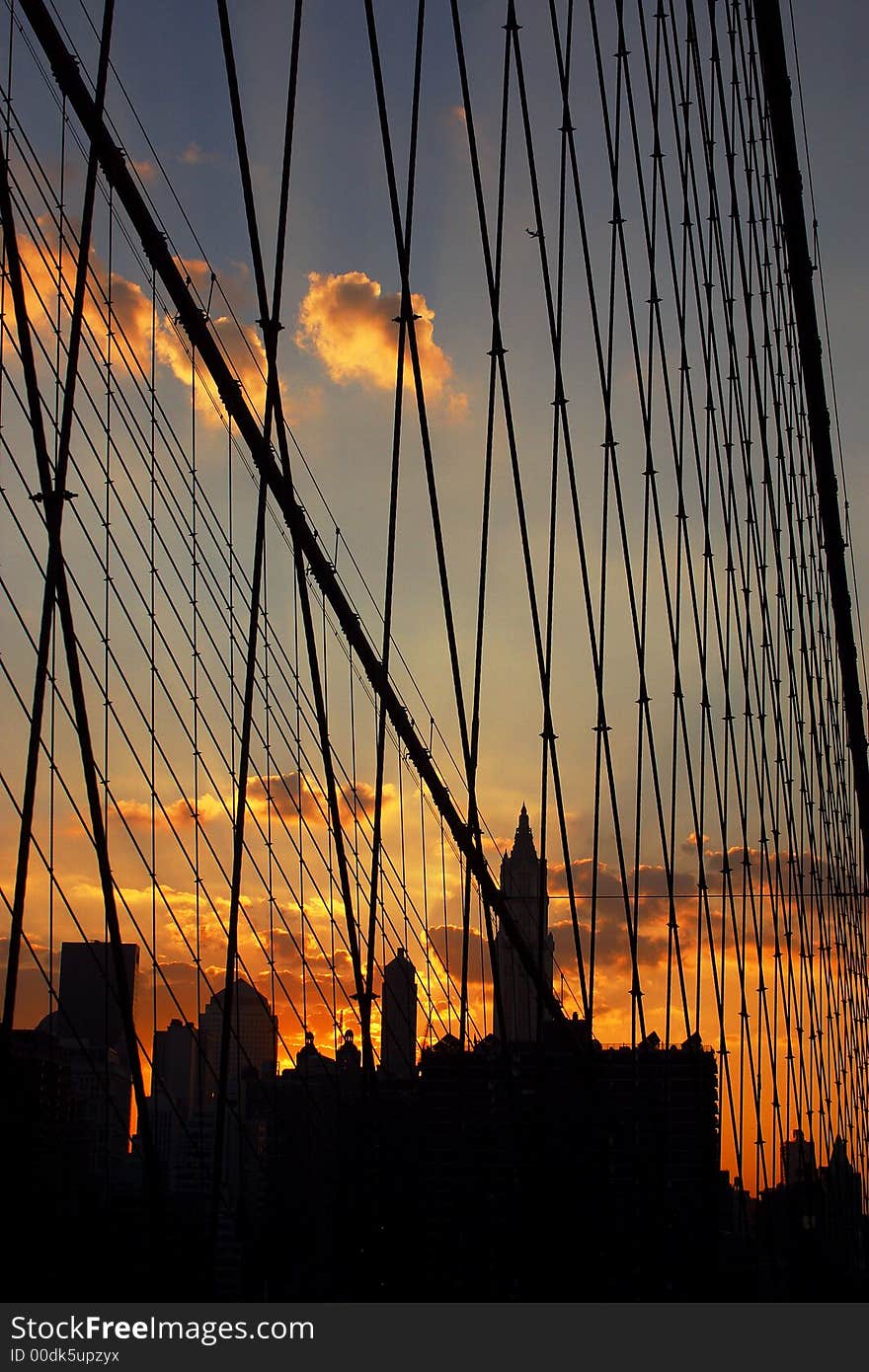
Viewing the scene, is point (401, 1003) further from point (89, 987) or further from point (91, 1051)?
point (91, 1051)

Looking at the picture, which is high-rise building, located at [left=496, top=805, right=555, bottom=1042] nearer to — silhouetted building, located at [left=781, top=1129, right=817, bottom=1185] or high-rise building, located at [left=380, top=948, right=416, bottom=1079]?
high-rise building, located at [left=380, top=948, right=416, bottom=1079]

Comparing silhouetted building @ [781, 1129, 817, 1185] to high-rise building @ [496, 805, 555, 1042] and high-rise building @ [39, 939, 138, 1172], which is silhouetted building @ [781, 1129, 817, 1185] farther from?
high-rise building @ [39, 939, 138, 1172]

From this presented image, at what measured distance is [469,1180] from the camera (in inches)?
675

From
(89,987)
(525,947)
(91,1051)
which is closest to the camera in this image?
(91,1051)

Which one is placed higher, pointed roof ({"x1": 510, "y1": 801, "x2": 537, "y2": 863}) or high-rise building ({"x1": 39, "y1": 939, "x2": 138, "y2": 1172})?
pointed roof ({"x1": 510, "y1": 801, "x2": 537, "y2": 863})

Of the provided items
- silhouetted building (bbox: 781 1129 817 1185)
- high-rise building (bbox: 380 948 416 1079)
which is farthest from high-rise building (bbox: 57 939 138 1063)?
silhouetted building (bbox: 781 1129 817 1185)

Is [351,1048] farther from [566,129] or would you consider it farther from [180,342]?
[566,129]

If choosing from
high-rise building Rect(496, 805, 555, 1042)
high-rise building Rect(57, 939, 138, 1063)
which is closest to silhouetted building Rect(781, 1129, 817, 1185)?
high-rise building Rect(496, 805, 555, 1042)

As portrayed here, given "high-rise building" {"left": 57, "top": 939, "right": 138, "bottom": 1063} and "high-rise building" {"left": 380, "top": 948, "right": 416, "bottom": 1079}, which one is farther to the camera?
"high-rise building" {"left": 380, "top": 948, "right": 416, "bottom": 1079}

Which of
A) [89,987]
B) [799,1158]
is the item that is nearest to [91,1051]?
[89,987]

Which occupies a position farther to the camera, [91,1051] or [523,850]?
[523,850]

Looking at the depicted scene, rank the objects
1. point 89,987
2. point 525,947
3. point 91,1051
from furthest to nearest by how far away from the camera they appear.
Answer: point 525,947
point 89,987
point 91,1051

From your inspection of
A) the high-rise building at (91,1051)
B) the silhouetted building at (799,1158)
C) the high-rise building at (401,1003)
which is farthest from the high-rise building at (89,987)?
the silhouetted building at (799,1158)
